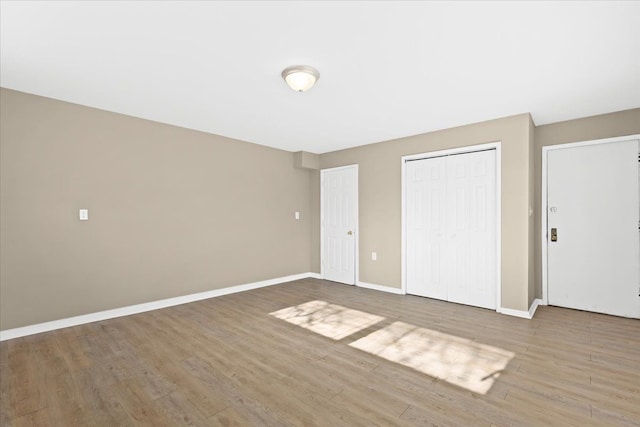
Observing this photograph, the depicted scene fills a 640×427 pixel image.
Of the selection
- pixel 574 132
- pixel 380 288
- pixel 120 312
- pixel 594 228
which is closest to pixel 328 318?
pixel 380 288

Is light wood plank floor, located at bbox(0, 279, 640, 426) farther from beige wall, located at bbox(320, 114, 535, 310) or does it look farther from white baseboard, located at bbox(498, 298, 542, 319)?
beige wall, located at bbox(320, 114, 535, 310)

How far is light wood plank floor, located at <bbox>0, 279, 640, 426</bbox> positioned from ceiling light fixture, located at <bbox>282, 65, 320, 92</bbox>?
95.7 inches

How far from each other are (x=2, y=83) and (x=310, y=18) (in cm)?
320

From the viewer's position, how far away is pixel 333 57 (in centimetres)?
248

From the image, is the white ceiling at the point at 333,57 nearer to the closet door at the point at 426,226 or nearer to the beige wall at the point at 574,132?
the beige wall at the point at 574,132

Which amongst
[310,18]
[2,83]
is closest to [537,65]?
[310,18]

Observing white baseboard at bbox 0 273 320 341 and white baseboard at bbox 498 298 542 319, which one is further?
white baseboard at bbox 498 298 542 319

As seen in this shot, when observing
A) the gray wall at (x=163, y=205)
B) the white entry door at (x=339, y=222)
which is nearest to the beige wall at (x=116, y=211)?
the gray wall at (x=163, y=205)

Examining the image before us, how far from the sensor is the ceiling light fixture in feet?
8.61

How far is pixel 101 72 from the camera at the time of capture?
2.74 metres

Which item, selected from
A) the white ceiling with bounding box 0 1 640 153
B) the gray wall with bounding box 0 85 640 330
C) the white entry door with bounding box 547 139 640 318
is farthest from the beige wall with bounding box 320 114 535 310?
the white entry door with bounding box 547 139 640 318

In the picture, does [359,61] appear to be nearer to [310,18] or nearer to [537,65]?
[310,18]

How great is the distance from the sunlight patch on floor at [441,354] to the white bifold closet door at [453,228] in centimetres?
134

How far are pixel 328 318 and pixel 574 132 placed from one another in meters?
4.05
